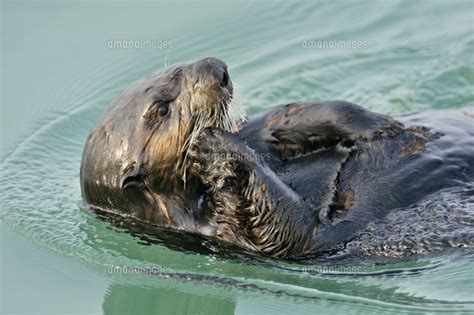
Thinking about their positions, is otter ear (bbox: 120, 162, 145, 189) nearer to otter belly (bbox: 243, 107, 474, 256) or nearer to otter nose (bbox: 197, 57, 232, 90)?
otter nose (bbox: 197, 57, 232, 90)

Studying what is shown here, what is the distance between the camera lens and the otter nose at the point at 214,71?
212 inches

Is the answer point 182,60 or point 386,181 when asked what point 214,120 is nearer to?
point 386,181

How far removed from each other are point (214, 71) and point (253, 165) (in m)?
0.60

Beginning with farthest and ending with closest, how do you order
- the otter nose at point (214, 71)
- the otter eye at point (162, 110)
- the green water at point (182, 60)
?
the green water at point (182, 60) < the otter eye at point (162, 110) < the otter nose at point (214, 71)

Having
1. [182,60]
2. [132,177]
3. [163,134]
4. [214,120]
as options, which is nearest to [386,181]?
[214,120]

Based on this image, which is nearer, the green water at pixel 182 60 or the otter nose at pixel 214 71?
the otter nose at pixel 214 71

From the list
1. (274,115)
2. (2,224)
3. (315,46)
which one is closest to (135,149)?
(274,115)

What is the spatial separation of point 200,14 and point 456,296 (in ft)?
16.7

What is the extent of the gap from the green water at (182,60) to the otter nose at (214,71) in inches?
45.0

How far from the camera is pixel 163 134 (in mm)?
5465

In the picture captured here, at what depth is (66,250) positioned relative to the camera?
20.6 ft

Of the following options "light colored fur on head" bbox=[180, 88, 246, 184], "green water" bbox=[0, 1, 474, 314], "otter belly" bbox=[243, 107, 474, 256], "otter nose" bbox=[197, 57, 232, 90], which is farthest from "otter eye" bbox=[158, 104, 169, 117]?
"green water" bbox=[0, 1, 474, 314]

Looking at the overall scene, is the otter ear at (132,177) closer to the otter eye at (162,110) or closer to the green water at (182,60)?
the otter eye at (162,110)

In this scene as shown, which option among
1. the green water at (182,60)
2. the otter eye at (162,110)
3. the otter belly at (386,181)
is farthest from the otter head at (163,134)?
the otter belly at (386,181)
